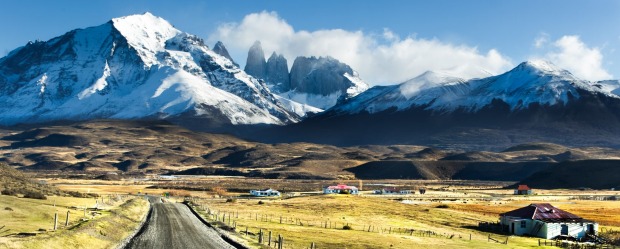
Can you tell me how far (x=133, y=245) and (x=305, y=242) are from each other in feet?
50.4

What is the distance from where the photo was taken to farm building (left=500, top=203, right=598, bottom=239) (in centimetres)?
7894

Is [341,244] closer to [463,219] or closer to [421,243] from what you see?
[421,243]

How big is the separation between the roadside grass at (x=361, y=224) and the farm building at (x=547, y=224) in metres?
6.18

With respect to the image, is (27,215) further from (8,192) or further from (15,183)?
(15,183)

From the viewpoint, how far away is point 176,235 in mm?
51562

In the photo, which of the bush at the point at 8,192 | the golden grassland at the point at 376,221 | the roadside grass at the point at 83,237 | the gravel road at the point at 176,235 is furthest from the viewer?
the bush at the point at 8,192

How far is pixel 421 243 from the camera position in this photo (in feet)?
194

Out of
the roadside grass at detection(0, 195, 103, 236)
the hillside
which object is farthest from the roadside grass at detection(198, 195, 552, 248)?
the hillside

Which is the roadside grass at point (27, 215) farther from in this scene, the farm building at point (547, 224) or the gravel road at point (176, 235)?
the farm building at point (547, 224)

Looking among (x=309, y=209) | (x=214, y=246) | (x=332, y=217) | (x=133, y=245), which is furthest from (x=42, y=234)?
(x=309, y=209)

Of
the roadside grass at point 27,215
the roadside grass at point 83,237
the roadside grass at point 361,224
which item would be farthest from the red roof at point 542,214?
the roadside grass at point 27,215

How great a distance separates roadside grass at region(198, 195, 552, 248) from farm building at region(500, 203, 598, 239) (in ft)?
20.3

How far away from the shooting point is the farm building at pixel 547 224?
78938 mm

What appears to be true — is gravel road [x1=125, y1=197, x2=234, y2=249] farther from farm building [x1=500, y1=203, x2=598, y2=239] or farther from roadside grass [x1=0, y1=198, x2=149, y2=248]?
farm building [x1=500, y1=203, x2=598, y2=239]
